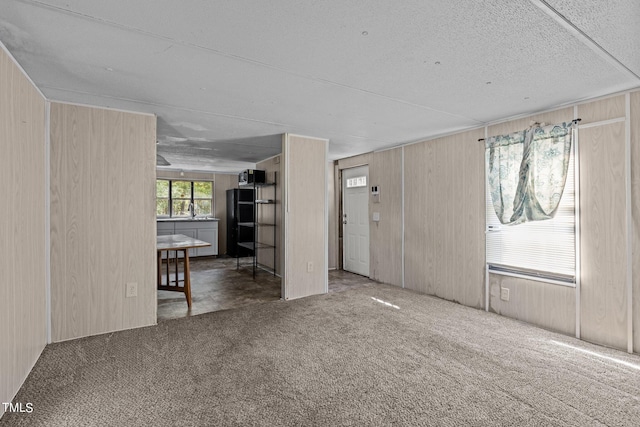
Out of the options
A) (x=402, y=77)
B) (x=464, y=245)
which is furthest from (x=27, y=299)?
(x=464, y=245)

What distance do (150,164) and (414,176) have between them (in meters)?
3.54

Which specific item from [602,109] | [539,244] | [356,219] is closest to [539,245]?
[539,244]

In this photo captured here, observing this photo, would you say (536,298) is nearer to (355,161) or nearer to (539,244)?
(539,244)

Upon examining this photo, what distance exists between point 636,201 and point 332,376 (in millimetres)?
2934

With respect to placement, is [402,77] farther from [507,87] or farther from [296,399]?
[296,399]

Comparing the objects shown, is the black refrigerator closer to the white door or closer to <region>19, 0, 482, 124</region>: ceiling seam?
the white door

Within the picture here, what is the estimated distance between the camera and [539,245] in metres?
3.30

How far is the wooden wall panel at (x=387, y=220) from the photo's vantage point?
5031mm

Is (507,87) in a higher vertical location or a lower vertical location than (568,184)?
higher

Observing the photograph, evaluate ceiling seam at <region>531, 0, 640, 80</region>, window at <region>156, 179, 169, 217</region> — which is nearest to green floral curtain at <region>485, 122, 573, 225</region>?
ceiling seam at <region>531, 0, 640, 80</region>

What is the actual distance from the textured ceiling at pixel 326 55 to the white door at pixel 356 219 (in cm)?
253

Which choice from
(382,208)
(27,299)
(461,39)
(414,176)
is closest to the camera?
(461,39)

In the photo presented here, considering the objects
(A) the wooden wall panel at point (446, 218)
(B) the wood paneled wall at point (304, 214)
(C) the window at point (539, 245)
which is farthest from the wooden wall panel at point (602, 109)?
(B) the wood paneled wall at point (304, 214)

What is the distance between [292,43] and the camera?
1920 mm
